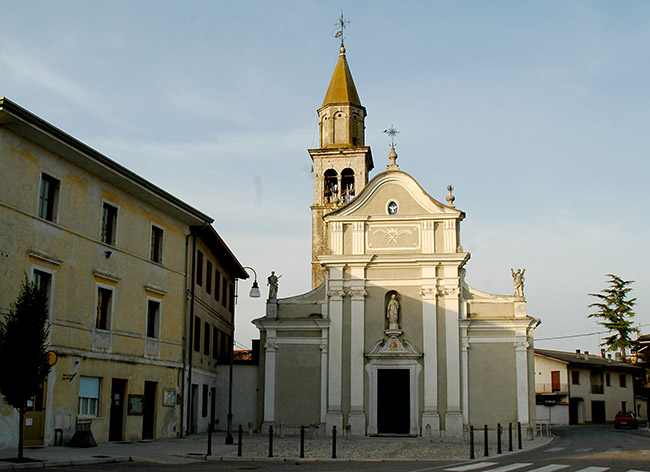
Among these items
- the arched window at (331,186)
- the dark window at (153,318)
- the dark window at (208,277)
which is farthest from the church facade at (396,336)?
the arched window at (331,186)

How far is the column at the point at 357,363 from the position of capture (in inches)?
1336

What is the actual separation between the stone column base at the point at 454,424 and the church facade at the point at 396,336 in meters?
0.05

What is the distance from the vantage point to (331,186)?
160ft

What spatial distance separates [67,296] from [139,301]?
422cm

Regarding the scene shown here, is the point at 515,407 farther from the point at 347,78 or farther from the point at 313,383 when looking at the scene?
the point at 347,78

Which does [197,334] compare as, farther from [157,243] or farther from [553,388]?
[553,388]

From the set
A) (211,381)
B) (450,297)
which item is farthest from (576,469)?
(211,381)

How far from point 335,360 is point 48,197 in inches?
668

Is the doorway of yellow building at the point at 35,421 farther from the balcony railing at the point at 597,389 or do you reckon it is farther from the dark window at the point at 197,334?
the balcony railing at the point at 597,389

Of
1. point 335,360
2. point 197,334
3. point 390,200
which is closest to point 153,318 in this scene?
point 197,334

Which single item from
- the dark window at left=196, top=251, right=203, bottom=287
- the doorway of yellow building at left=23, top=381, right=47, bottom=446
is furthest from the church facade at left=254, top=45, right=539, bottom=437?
the doorway of yellow building at left=23, top=381, right=47, bottom=446

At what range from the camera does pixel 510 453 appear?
75.5ft

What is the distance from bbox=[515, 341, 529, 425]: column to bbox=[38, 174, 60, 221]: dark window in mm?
21561

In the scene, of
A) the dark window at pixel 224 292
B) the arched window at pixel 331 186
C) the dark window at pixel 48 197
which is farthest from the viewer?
the arched window at pixel 331 186
